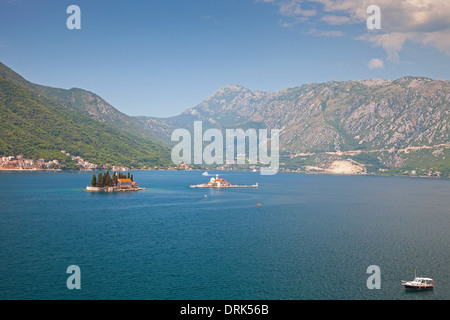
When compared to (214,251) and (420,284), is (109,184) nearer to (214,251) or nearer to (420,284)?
(214,251)

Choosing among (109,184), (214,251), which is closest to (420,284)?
(214,251)

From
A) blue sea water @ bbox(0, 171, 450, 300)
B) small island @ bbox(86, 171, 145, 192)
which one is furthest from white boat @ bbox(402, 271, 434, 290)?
small island @ bbox(86, 171, 145, 192)

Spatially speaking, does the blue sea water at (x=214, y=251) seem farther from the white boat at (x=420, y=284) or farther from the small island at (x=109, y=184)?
the small island at (x=109, y=184)

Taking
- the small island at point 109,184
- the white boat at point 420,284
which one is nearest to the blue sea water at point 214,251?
the white boat at point 420,284

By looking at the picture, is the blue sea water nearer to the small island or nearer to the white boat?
the white boat

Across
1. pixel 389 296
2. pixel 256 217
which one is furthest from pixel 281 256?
pixel 256 217
